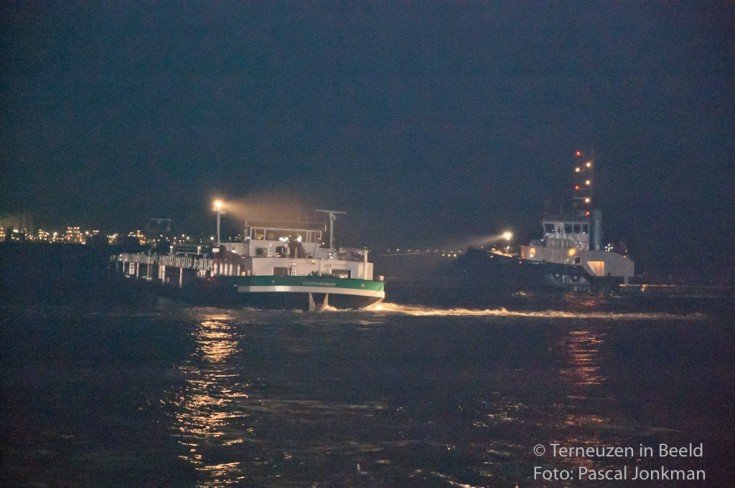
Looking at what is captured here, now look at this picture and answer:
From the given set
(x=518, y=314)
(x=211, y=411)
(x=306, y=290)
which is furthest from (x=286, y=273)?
(x=211, y=411)

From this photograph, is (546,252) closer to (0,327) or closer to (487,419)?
(0,327)

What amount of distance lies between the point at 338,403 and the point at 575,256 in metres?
79.7

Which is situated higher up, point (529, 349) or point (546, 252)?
point (546, 252)

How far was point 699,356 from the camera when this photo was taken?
32.2 meters

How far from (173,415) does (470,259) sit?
103705 mm

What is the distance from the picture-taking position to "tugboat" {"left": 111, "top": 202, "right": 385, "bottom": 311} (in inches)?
1664

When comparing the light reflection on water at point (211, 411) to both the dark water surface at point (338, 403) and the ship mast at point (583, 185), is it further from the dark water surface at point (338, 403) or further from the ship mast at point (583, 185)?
the ship mast at point (583, 185)

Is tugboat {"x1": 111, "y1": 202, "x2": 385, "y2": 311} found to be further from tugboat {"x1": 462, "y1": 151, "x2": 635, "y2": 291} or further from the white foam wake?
tugboat {"x1": 462, "y1": 151, "x2": 635, "y2": 291}

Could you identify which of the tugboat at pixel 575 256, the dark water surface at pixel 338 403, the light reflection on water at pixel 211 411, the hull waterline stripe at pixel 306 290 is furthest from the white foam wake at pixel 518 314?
the tugboat at pixel 575 256

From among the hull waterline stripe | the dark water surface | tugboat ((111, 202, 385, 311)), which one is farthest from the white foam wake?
the dark water surface

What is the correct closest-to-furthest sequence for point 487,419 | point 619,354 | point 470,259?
point 487,419, point 619,354, point 470,259

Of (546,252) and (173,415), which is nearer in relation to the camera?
(173,415)

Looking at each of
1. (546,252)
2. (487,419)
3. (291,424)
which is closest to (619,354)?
(487,419)

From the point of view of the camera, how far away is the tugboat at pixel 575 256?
292ft
